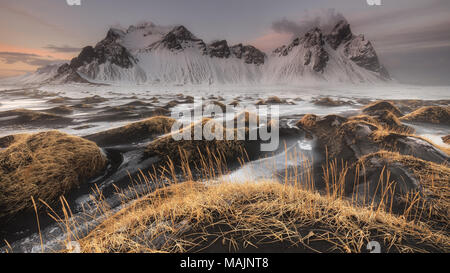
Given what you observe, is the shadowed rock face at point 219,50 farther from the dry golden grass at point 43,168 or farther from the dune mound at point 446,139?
the dry golden grass at point 43,168

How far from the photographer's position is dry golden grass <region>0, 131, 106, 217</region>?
215 cm

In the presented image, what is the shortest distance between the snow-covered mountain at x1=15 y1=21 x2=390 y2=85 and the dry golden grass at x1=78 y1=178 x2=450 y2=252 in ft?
261

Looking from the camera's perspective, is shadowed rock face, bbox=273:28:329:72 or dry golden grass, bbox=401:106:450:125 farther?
shadowed rock face, bbox=273:28:329:72

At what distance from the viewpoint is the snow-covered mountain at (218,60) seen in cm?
7719

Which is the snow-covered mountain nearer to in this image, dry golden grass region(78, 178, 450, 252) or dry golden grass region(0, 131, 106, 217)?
dry golden grass region(0, 131, 106, 217)

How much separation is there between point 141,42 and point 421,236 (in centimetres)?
13200

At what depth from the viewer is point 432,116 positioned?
541 centimetres

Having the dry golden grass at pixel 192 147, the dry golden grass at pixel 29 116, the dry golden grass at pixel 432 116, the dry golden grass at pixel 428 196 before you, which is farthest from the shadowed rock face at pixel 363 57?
the dry golden grass at pixel 29 116

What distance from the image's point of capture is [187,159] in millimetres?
3438

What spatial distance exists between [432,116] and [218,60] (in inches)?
4603

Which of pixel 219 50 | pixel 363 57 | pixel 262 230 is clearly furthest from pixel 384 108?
pixel 219 50

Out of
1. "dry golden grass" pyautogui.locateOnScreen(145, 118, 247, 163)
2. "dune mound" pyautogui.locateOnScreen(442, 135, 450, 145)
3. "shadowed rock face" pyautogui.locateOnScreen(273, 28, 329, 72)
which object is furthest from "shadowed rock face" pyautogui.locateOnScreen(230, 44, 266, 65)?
"dry golden grass" pyautogui.locateOnScreen(145, 118, 247, 163)
